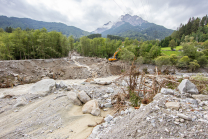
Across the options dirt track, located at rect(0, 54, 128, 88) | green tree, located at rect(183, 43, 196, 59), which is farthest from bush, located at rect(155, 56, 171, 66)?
dirt track, located at rect(0, 54, 128, 88)

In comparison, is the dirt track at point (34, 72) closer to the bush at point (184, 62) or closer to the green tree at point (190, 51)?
the bush at point (184, 62)

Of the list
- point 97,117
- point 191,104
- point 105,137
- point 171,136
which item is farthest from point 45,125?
point 191,104

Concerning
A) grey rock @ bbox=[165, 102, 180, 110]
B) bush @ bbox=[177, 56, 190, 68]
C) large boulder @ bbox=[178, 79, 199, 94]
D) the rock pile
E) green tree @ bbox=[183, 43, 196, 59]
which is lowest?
the rock pile

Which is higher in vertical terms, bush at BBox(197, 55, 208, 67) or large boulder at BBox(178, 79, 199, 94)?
bush at BBox(197, 55, 208, 67)

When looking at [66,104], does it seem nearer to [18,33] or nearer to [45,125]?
[45,125]

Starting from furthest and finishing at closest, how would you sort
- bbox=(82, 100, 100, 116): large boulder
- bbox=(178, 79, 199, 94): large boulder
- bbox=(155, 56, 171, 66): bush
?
1. bbox=(155, 56, 171, 66): bush
2. bbox=(82, 100, 100, 116): large boulder
3. bbox=(178, 79, 199, 94): large boulder

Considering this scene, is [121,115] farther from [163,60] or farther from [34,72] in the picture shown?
[163,60]

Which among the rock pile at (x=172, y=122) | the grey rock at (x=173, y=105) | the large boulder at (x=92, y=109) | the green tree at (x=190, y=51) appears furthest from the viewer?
the green tree at (x=190, y=51)

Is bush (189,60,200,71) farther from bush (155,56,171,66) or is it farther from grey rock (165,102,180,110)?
grey rock (165,102,180,110)

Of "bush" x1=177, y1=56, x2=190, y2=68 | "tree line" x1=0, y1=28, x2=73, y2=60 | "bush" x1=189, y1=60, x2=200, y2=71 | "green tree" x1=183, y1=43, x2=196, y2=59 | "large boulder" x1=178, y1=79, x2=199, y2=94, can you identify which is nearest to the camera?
"large boulder" x1=178, y1=79, x2=199, y2=94

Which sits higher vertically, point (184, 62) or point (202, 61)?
point (202, 61)

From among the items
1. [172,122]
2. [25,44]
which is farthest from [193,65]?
[25,44]

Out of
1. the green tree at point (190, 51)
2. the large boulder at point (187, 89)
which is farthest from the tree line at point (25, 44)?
the green tree at point (190, 51)

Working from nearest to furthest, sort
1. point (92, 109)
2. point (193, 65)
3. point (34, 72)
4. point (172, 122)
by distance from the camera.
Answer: point (172, 122)
point (92, 109)
point (34, 72)
point (193, 65)
